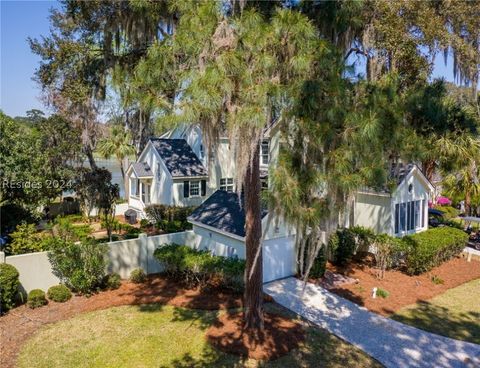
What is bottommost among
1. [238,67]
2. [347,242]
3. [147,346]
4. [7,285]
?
[147,346]

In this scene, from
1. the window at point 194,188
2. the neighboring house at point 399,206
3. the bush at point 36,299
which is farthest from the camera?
the window at point 194,188

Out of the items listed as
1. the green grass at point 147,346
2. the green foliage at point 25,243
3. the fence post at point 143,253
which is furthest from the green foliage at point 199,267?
the green foliage at point 25,243

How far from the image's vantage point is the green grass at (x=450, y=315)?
9.84 meters

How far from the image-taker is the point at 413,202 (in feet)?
55.4

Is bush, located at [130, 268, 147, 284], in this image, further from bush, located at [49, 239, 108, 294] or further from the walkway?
the walkway

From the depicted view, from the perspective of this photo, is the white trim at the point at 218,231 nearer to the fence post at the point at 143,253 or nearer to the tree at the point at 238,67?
the fence post at the point at 143,253

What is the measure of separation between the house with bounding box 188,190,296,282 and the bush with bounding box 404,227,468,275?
15.5ft

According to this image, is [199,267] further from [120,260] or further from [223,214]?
[120,260]

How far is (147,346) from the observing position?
8.54 metres

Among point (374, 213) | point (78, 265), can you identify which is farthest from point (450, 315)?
point (78, 265)

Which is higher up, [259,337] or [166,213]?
[166,213]

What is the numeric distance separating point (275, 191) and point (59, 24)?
1610cm

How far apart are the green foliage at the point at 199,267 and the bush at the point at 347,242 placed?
4703 mm

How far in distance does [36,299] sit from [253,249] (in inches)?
269
